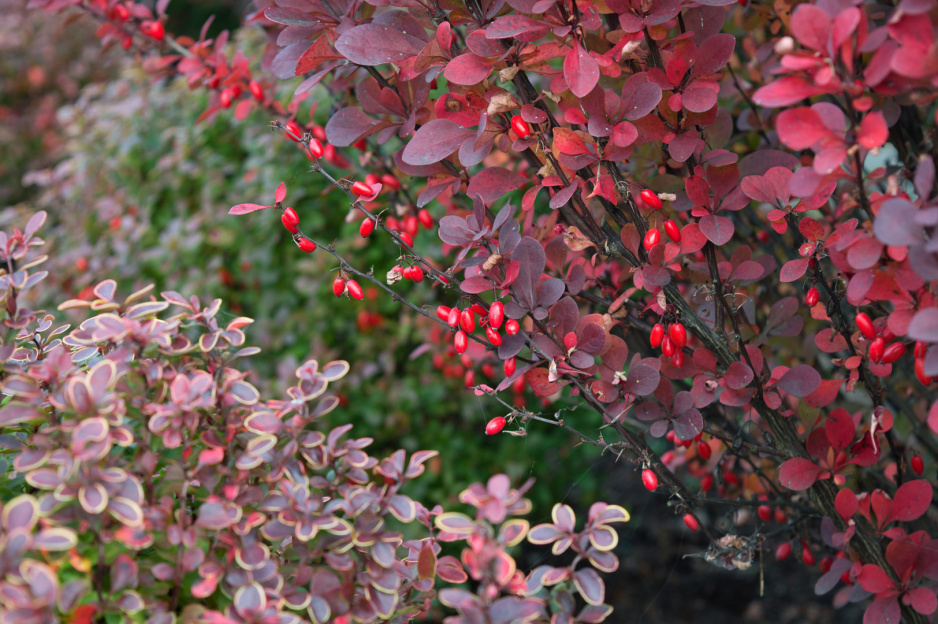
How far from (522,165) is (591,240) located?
683 millimetres

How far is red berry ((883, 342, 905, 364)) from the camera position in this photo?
1044 mm

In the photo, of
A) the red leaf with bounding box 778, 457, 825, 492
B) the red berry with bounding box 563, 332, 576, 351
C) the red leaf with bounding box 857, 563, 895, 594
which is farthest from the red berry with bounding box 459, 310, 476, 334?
the red leaf with bounding box 857, 563, 895, 594

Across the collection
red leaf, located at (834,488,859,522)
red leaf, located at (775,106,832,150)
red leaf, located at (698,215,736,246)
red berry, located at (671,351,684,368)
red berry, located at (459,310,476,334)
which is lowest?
red leaf, located at (834,488,859,522)

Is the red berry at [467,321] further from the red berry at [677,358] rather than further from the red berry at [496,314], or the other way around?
the red berry at [677,358]

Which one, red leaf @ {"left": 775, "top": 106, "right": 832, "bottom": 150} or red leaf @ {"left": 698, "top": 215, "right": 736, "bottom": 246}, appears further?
red leaf @ {"left": 698, "top": 215, "right": 736, "bottom": 246}

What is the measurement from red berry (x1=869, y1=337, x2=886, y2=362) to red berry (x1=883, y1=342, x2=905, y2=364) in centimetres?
2

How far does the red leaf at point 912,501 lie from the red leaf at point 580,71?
2.83 ft

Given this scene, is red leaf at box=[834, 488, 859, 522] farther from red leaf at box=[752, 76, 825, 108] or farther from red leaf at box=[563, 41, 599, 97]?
red leaf at box=[563, 41, 599, 97]

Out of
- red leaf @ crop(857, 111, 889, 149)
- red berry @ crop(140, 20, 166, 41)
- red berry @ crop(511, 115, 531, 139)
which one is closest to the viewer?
red leaf @ crop(857, 111, 889, 149)

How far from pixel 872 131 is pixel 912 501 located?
69cm

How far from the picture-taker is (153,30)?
1825 mm

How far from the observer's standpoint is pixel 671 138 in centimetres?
112

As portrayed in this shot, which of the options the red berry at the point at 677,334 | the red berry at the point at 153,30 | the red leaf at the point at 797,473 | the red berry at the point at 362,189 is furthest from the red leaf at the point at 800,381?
the red berry at the point at 153,30

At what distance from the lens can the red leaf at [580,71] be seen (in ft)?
3.21
